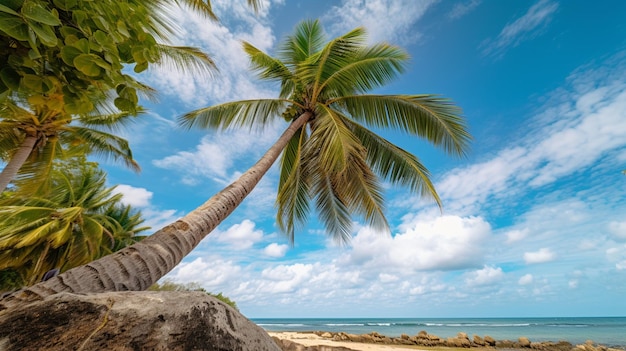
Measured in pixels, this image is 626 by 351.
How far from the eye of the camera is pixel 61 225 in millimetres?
10039

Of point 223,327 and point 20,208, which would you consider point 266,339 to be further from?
point 20,208

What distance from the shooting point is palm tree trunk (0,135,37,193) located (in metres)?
7.13

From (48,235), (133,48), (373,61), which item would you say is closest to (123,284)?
(133,48)

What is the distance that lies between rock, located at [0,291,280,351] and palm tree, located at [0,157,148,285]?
9.91 metres

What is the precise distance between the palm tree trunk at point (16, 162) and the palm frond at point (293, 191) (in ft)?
20.7

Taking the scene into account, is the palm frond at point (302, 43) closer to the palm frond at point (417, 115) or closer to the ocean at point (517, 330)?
the palm frond at point (417, 115)

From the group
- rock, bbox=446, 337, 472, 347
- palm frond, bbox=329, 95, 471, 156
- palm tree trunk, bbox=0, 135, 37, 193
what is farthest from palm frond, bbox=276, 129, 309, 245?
rock, bbox=446, 337, 472, 347

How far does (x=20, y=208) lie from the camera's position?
8.56 m

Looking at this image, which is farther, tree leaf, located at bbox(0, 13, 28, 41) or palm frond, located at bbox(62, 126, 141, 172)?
palm frond, located at bbox(62, 126, 141, 172)

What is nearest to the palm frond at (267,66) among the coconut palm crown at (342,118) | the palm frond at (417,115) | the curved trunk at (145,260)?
the coconut palm crown at (342,118)

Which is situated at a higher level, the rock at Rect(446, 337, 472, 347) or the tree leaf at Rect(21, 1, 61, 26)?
the tree leaf at Rect(21, 1, 61, 26)

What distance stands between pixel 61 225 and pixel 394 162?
10.8 meters

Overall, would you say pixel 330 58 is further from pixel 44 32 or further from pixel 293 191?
pixel 44 32

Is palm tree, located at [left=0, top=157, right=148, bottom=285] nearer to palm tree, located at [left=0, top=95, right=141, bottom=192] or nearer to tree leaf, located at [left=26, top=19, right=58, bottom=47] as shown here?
palm tree, located at [left=0, top=95, right=141, bottom=192]
